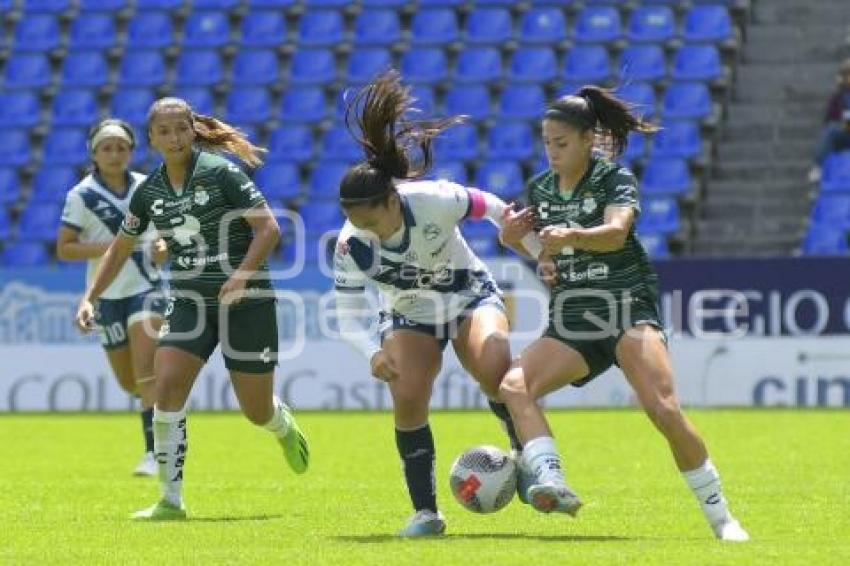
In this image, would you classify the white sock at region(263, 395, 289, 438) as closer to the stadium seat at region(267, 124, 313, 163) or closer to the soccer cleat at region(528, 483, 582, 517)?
the soccer cleat at region(528, 483, 582, 517)

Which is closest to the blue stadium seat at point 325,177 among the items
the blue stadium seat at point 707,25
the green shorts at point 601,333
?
the blue stadium seat at point 707,25

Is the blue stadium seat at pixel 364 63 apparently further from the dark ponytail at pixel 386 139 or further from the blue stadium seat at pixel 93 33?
the dark ponytail at pixel 386 139

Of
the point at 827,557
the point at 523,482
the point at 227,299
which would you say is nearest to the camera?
the point at 827,557

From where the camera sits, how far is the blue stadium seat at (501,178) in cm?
2411

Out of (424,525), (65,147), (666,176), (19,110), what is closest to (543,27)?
(666,176)

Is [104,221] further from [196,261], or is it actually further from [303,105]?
[303,105]

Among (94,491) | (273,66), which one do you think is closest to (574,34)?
(273,66)

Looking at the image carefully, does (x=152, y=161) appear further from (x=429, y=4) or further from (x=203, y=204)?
(x=203, y=204)

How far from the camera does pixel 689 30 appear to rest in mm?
25922

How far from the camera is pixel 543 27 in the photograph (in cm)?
2667

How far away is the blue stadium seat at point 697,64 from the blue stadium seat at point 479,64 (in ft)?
7.90

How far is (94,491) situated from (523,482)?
4127mm

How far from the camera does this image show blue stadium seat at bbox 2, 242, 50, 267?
25.0 m

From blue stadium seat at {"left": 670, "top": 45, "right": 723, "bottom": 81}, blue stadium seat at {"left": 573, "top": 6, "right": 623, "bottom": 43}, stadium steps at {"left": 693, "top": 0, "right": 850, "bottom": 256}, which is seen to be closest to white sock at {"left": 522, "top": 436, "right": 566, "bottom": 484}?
stadium steps at {"left": 693, "top": 0, "right": 850, "bottom": 256}
